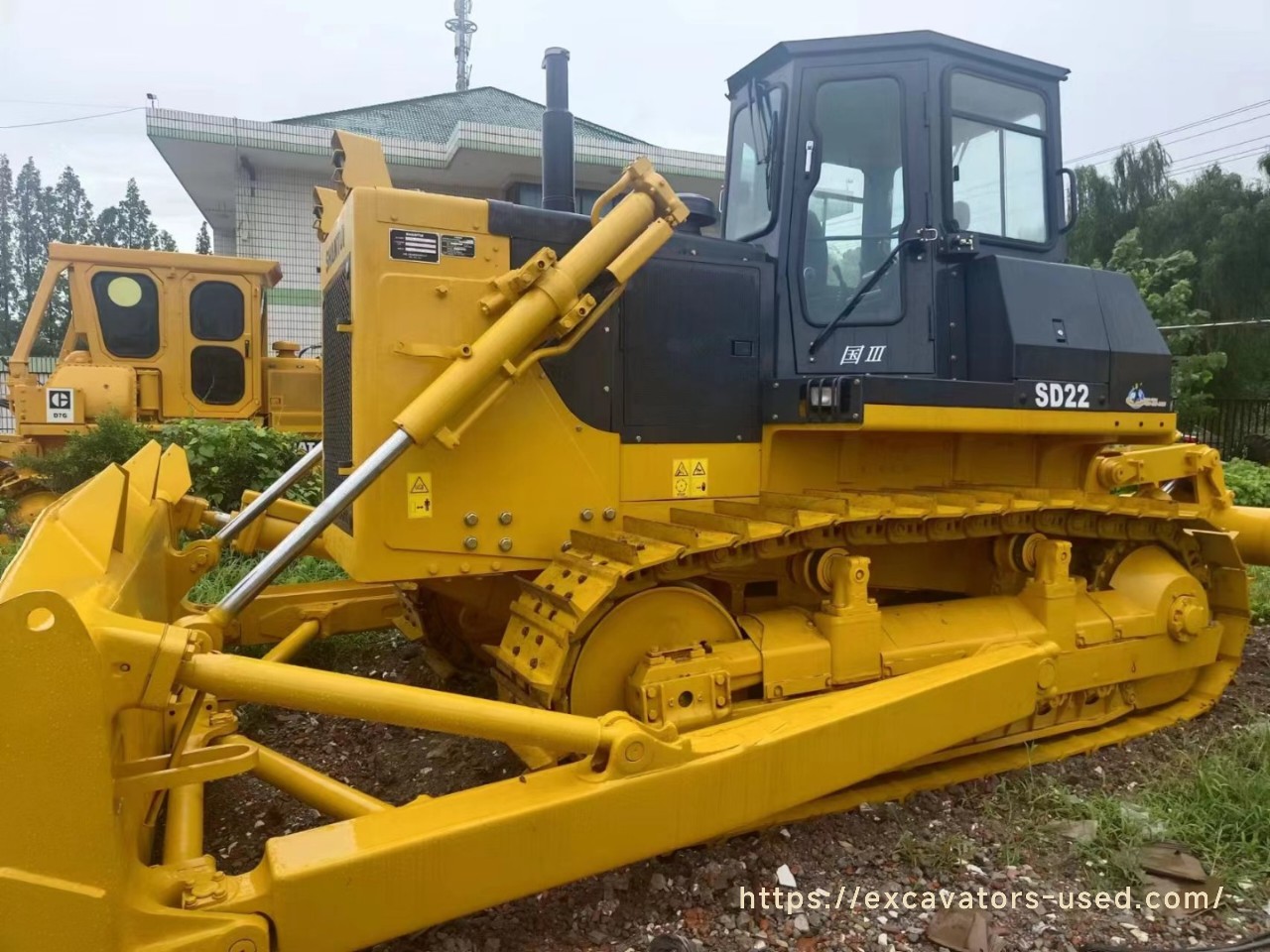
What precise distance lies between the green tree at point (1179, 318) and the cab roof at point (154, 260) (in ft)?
49.0

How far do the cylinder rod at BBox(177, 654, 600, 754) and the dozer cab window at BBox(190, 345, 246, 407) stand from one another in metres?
8.73

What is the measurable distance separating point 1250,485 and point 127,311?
44.1 ft

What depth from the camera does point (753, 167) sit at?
428 cm

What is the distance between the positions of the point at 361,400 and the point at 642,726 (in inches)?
55.4

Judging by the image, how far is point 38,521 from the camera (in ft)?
8.45

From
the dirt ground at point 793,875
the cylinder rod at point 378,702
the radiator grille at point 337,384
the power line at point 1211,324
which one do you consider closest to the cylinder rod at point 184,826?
the cylinder rod at point 378,702

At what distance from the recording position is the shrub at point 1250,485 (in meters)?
11.2

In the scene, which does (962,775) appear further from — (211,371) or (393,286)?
(211,371)

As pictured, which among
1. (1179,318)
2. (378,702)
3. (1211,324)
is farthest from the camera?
(1211,324)

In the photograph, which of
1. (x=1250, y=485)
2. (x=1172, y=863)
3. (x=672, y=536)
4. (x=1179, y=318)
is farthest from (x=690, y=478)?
(x=1179, y=318)

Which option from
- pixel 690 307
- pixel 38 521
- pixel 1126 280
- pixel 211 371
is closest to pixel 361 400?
pixel 38 521

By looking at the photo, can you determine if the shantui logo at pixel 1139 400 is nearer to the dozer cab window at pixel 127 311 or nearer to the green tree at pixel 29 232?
the dozer cab window at pixel 127 311

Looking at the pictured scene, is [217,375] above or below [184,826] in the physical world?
above

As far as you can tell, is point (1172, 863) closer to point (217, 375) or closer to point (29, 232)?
point (217, 375)
